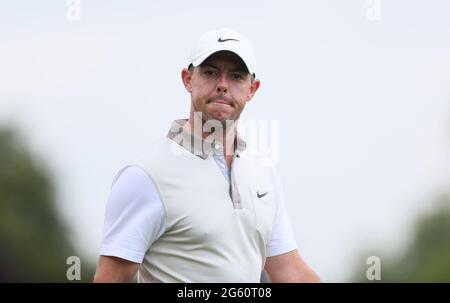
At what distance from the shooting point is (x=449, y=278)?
18.7 m

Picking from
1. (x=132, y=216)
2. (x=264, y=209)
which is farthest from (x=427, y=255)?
(x=132, y=216)

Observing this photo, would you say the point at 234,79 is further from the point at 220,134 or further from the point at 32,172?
the point at 32,172

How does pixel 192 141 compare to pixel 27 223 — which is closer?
pixel 192 141

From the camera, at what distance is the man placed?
5.20 m

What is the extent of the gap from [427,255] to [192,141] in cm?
1742

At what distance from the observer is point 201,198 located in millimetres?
5305

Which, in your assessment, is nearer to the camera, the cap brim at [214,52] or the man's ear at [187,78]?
the cap brim at [214,52]

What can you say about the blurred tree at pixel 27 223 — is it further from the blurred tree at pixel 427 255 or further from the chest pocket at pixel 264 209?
the chest pocket at pixel 264 209

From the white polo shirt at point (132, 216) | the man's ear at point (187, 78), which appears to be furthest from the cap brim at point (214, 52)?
the white polo shirt at point (132, 216)

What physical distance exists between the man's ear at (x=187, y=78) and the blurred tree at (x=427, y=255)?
14054 millimetres

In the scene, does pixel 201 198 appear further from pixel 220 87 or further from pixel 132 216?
pixel 220 87

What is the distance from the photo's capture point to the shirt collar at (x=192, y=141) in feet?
17.8

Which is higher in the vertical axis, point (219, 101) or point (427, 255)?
point (427, 255)
